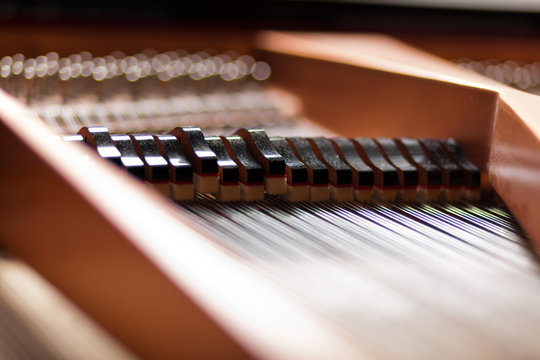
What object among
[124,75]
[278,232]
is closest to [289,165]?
[278,232]

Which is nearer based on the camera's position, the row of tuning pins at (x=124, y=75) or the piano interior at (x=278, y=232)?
the piano interior at (x=278, y=232)

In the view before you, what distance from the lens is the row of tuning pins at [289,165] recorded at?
5.12 ft

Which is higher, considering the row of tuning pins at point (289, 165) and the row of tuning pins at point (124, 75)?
the row of tuning pins at point (124, 75)

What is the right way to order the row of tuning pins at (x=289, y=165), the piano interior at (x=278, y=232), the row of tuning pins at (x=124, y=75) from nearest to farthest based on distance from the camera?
the piano interior at (x=278, y=232) < the row of tuning pins at (x=289, y=165) < the row of tuning pins at (x=124, y=75)

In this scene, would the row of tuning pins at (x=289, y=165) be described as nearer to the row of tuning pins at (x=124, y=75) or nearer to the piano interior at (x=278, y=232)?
the piano interior at (x=278, y=232)

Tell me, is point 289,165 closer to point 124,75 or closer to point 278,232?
point 278,232

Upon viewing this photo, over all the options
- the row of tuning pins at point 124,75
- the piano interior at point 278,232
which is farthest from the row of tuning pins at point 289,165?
the row of tuning pins at point 124,75

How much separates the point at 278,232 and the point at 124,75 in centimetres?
181

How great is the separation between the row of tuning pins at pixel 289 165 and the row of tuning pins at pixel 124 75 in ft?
3.95

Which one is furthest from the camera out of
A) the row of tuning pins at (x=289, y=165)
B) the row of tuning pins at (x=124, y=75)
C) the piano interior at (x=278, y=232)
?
the row of tuning pins at (x=124, y=75)

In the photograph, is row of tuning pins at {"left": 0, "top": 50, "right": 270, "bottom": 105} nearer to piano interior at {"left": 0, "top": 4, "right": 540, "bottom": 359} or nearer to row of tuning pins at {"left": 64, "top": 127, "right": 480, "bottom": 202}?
piano interior at {"left": 0, "top": 4, "right": 540, "bottom": 359}

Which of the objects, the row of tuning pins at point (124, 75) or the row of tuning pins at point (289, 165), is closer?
the row of tuning pins at point (289, 165)

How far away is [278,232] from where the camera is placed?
56.1 inches

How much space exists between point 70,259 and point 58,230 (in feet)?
0.18
